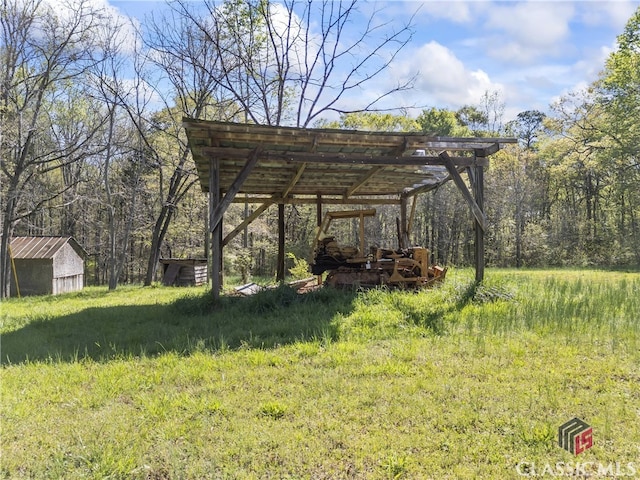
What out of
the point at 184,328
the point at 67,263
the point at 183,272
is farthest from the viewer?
the point at 67,263

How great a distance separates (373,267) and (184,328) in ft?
13.8

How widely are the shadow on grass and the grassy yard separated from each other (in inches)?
1.6

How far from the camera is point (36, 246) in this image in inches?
677

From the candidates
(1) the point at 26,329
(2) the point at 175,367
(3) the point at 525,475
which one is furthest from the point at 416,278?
(1) the point at 26,329

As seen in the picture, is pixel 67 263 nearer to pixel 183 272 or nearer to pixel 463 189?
pixel 183 272

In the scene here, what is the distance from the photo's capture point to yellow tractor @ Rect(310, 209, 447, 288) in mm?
8461

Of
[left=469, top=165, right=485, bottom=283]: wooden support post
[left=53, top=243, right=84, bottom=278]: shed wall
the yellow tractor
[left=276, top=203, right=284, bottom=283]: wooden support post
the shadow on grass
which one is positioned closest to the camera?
the shadow on grass

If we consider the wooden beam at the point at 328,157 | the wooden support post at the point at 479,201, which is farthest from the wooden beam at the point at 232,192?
the wooden support post at the point at 479,201

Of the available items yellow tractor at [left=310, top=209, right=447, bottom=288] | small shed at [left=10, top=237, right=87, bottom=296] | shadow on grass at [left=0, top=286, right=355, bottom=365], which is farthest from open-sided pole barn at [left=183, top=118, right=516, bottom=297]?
small shed at [left=10, top=237, right=87, bottom=296]

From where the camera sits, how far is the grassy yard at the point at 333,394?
2477 millimetres

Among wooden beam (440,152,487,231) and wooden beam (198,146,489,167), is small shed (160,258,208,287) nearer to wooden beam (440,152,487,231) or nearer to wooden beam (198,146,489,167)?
wooden beam (198,146,489,167)

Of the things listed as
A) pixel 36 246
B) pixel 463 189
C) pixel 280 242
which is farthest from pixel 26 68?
pixel 463 189

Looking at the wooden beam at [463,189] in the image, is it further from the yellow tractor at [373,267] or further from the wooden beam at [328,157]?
the yellow tractor at [373,267]

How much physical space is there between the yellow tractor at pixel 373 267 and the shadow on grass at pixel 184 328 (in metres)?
1.17
